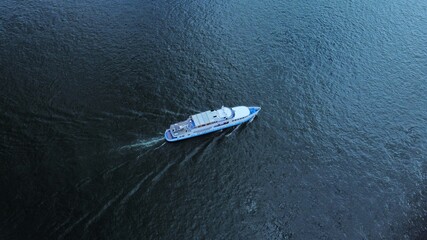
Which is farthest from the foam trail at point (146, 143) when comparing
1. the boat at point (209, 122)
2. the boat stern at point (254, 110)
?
the boat stern at point (254, 110)

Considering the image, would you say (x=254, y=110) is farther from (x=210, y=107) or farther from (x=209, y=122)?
(x=209, y=122)

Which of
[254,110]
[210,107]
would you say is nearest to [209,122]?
[210,107]

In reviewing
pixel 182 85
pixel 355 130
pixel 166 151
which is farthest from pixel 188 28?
pixel 355 130

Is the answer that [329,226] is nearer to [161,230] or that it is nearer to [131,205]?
[161,230]

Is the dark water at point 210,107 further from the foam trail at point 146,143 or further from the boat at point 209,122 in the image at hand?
the boat at point 209,122

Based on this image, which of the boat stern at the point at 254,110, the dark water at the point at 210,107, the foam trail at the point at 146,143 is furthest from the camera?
the boat stern at the point at 254,110

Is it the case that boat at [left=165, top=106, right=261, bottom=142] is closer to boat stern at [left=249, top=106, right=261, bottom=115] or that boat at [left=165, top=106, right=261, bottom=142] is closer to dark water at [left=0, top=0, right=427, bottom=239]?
boat stern at [left=249, top=106, right=261, bottom=115]
